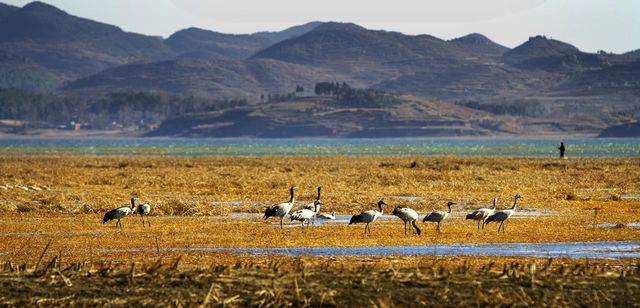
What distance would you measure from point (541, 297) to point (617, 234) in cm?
1297

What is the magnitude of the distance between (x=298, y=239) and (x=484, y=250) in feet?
17.3

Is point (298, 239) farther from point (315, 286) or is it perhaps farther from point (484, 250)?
point (315, 286)

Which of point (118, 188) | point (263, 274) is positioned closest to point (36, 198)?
point (118, 188)

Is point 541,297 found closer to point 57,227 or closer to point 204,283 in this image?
point 204,283

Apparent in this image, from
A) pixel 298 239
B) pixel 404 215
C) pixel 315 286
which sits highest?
pixel 315 286

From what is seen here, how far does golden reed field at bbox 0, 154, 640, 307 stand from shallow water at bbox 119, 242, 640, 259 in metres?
0.82

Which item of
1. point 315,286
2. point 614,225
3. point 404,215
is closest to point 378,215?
point 404,215

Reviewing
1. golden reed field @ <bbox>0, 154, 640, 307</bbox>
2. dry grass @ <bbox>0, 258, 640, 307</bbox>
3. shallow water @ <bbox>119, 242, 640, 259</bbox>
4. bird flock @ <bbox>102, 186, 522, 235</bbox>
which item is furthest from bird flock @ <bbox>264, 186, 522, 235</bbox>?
dry grass @ <bbox>0, 258, 640, 307</bbox>

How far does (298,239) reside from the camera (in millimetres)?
27625

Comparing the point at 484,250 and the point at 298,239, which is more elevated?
the point at 484,250

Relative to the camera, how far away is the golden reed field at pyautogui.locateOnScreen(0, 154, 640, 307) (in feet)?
52.5

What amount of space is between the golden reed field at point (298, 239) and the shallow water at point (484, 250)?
82 centimetres

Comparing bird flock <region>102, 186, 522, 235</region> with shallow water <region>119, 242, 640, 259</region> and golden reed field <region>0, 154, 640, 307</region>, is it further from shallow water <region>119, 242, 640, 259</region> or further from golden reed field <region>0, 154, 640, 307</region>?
shallow water <region>119, 242, 640, 259</region>

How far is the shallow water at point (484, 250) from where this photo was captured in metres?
23.7
